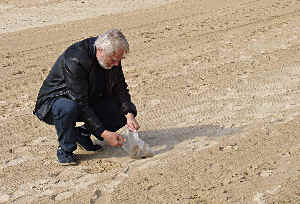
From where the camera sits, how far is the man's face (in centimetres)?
473

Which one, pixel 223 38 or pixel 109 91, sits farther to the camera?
pixel 223 38

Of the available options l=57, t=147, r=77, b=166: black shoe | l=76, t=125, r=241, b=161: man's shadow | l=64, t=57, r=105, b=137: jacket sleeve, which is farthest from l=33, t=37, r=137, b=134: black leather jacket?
l=76, t=125, r=241, b=161: man's shadow

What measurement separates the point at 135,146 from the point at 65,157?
0.68 m

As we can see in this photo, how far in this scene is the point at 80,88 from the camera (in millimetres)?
4887

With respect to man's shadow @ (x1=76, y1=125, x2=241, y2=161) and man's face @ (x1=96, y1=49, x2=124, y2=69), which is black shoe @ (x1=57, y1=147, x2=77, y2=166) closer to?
man's shadow @ (x1=76, y1=125, x2=241, y2=161)

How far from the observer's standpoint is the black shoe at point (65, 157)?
5.28m

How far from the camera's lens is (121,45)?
184 inches

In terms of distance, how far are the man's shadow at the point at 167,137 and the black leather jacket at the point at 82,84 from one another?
0.50m

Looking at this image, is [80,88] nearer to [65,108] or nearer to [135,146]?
[65,108]

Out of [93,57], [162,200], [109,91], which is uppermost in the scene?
[93,57]

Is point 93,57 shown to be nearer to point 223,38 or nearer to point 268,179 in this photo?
point 268,179

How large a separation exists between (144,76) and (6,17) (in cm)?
418

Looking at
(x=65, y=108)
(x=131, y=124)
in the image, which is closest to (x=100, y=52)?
(x=65, y=108)

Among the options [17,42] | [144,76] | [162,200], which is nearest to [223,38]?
[144,76]
